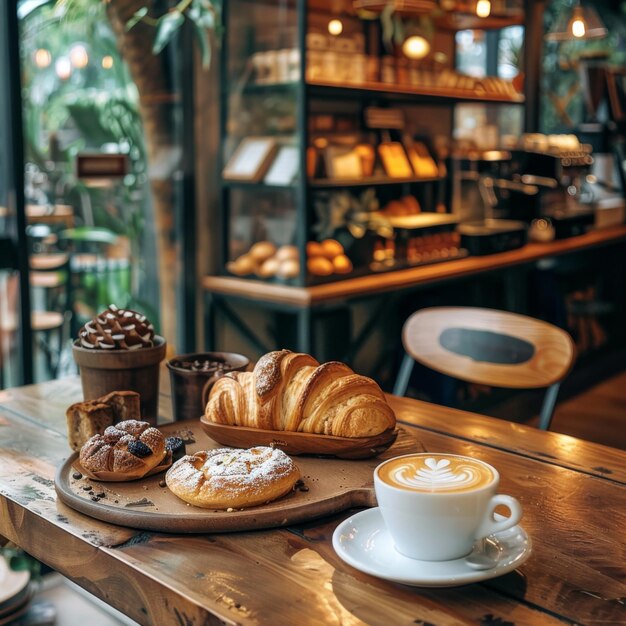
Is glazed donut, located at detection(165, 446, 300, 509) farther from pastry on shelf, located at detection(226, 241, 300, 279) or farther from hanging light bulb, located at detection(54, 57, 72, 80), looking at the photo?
hanging light bulb, located at detection(54, 57, 72, 80)

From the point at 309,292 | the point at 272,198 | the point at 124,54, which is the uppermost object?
the point at 124,54

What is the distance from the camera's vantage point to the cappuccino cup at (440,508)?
3.51ft

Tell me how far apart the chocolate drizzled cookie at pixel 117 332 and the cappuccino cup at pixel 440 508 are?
0.67 meters

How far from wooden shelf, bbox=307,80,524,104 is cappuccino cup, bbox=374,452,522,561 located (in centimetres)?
290

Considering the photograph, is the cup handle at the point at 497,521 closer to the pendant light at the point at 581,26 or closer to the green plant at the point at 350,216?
the green plant at the point at 350,216

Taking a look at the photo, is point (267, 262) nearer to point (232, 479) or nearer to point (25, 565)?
point (25, 565)

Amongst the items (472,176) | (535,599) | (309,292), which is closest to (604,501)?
(535,599)

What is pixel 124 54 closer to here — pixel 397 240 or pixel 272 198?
pixel 272 198

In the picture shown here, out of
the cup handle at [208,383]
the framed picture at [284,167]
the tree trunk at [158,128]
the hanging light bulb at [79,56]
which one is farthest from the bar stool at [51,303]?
the cup handle at [208,383]

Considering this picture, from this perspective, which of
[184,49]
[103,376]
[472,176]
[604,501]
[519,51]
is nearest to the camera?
[604,501]

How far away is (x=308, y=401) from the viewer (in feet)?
4.79

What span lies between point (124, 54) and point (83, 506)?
9.45ft

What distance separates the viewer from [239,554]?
118cm

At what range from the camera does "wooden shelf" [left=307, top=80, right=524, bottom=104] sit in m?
3.94
